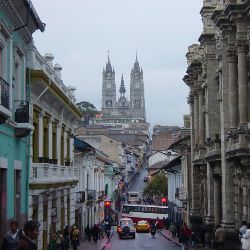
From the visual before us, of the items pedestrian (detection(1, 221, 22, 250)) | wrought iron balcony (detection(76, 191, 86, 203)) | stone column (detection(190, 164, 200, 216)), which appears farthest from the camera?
wrought iron balcony (detection(76, 191, 86, 203))

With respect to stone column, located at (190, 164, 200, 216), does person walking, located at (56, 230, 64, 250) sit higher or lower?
lower

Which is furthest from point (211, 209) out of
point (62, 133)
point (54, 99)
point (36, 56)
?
point (36, 56)

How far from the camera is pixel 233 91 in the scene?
26562 millimetres

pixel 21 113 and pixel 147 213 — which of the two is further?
pixel 147 213

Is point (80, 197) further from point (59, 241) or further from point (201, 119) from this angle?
point (59, 241)

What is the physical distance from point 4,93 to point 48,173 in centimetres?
1001

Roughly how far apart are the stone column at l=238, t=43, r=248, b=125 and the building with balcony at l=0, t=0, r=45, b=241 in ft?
26.5

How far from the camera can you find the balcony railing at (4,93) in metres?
16.2

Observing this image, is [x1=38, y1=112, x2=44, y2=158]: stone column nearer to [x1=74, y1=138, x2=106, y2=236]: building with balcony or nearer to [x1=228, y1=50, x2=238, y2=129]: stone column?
[x1=228, y1=50, x2=238, y2=129]: stone column

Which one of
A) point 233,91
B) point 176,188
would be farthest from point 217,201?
point 176,188

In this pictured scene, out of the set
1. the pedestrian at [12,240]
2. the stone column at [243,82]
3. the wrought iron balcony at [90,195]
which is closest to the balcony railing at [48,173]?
the stone column at [243,82]

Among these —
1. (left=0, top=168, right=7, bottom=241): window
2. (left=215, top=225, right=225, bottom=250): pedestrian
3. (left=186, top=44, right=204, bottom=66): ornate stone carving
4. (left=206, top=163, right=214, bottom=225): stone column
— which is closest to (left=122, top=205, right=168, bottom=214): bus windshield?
(left=186, top=44, right=204, bottom=66): ornate stone carving

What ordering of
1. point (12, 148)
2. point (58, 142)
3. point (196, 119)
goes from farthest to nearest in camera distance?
point (196, 119), point (58, 142), point (12, 148)

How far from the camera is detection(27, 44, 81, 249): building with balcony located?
23.3m
